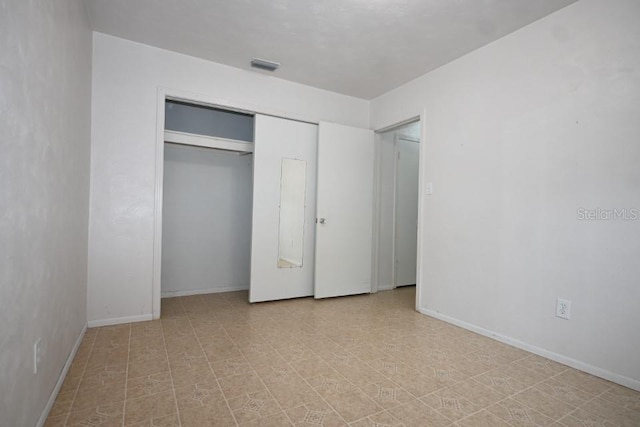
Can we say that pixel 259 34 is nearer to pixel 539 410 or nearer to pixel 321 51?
pixel 321 51

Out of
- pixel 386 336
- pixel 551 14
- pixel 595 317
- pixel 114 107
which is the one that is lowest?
pixel 386 336

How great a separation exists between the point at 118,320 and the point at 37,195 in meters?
1.90

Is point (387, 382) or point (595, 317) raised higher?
point (595, 317)

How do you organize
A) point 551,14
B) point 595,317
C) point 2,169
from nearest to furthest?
point 2,169 → point 595,317 → point 551,14

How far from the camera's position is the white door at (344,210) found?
4016 millimetres

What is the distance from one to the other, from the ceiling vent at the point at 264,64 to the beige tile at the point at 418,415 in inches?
128

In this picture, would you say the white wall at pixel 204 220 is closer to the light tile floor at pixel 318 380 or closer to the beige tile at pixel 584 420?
the light tile floor at pixel 318 380

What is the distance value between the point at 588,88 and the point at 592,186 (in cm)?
69

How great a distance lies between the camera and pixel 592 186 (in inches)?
88.5

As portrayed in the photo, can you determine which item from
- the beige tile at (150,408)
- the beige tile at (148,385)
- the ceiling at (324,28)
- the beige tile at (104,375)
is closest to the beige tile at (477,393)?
the beige tile at (150,408)

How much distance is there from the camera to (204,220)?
13.8 ft

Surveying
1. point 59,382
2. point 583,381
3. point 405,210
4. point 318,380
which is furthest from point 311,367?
point 405,210

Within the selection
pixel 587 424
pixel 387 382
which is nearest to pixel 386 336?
pixel 387 382

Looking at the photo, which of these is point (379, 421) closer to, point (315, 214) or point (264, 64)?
point (315, 214)
